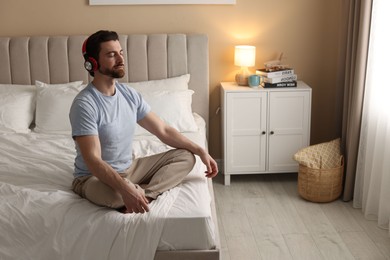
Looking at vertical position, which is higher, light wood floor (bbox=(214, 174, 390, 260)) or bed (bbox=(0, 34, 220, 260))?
bed (bbox=(0, 34, 220, 260))

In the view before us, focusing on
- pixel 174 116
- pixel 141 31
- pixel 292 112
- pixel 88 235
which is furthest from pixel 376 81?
pixel 88 235

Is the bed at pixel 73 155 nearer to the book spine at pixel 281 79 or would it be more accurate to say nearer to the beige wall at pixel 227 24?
the beige wall at pixel 227 24

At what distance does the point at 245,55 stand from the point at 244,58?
0.08 feet

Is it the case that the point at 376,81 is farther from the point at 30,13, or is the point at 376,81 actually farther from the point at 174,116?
the point at 30,13

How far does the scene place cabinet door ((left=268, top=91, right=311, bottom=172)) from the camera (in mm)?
4246

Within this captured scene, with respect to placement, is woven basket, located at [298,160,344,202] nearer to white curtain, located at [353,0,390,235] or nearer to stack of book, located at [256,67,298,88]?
white curtain, located at [353,0,390,235]

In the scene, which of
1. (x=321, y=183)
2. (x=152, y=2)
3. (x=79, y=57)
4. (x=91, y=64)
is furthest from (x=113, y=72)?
(x=321, y=183)

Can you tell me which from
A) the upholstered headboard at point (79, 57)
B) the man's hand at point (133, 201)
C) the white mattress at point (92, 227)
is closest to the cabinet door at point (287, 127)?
the upholstered headboard at point (79, 57)

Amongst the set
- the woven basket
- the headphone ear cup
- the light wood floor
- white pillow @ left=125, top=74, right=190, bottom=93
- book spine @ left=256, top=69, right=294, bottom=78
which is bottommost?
the light wood floor

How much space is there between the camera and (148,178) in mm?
2949

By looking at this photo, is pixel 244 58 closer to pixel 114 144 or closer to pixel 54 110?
pixel 54 110

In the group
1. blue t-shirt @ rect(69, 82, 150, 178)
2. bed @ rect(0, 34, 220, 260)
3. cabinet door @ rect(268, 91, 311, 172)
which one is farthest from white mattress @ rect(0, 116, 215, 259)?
cabinet door @ rect(268, 91, 311, 172)

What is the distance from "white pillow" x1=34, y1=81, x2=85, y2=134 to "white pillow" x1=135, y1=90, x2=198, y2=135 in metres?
0.50

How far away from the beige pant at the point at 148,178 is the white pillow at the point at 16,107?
1.33 metres
